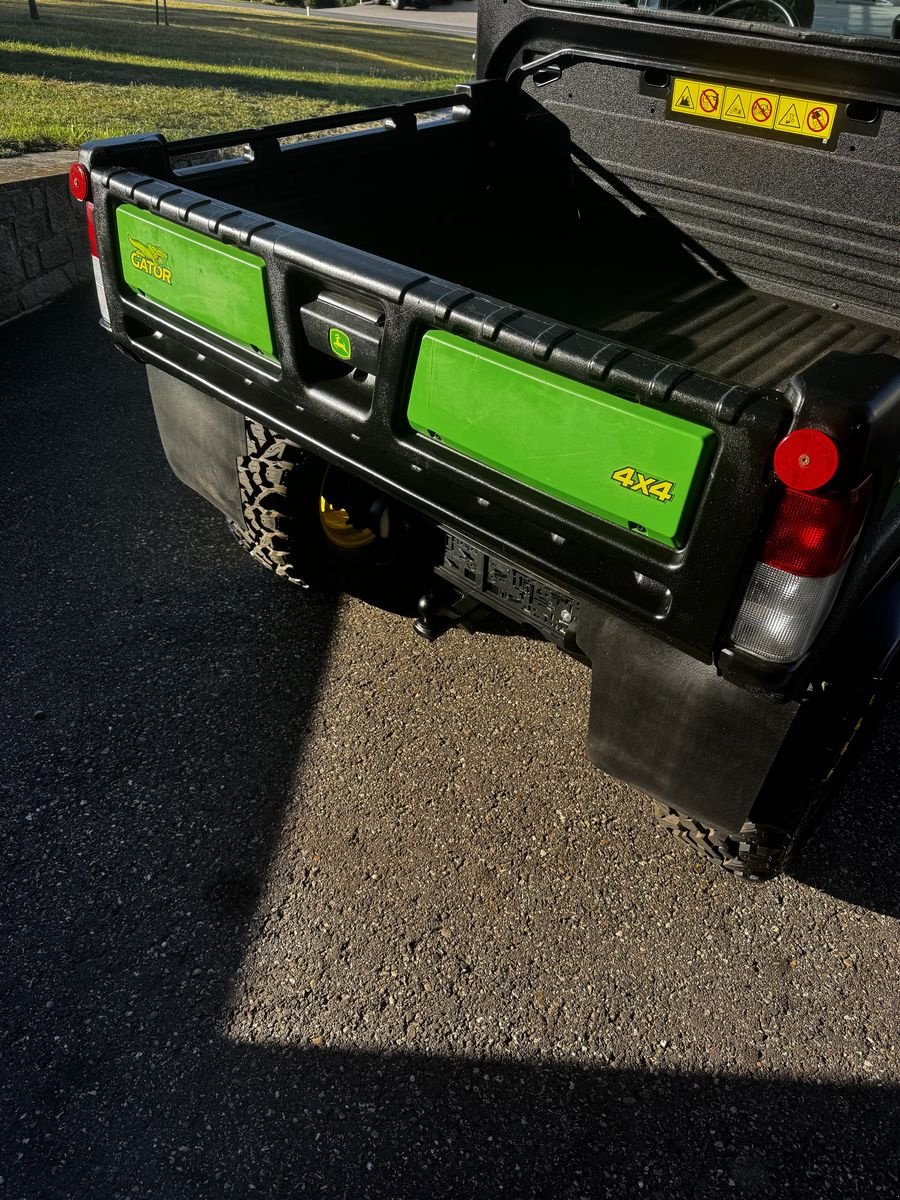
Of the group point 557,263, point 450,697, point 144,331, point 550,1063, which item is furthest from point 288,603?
point 550,1063

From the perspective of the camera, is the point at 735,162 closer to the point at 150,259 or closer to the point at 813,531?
the point at 150,259

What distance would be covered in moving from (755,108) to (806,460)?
2.13 meters

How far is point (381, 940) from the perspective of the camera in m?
2.43

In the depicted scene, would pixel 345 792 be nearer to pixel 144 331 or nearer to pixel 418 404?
pixel 418 404

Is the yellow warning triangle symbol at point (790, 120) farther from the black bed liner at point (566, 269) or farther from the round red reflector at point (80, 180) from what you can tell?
the round red reflector at point (80, 180)

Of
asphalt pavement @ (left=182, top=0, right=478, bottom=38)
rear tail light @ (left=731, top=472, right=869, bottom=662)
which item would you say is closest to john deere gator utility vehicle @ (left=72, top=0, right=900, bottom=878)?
rear tail light @ (left=731, top=472, right=869, bottom=662)

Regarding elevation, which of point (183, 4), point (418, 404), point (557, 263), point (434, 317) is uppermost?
point (434, 317)

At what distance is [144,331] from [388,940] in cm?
197

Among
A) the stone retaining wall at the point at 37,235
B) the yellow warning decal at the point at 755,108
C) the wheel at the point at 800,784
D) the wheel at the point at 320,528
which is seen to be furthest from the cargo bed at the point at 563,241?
the stone retaining wall at the point at 37,235

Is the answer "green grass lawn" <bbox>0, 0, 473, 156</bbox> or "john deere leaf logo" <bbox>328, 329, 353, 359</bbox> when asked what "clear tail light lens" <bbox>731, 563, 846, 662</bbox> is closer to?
"john deere leaf logo" <bbox>328, 329, 353, 359</bbox>

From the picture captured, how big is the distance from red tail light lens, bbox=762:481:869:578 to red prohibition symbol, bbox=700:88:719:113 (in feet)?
7.09

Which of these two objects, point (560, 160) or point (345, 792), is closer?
point (345, 792)

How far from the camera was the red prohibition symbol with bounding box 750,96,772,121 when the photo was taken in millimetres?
3096

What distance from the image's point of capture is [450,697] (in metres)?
3.18
